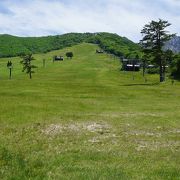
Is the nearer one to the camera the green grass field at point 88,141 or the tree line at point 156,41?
the green grass field at point 88,141

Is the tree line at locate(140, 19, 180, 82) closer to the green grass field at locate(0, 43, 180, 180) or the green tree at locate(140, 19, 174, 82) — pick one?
the green tree at locate(140, 19, 174, 82)

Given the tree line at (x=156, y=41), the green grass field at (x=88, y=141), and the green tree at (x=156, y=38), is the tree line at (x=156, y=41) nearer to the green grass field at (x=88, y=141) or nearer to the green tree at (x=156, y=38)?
the green tree at (x=156, y=38)

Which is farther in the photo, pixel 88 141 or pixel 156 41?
pixel 156 41

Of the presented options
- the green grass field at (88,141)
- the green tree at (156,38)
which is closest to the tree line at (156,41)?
the green tree at (156,38)

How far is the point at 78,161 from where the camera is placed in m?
22.8

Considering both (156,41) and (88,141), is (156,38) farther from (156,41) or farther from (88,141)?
(88,141)

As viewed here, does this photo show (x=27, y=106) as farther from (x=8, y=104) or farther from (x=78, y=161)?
(x=78, y=161)

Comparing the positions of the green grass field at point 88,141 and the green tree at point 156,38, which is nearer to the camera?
the green grass field at point 88,141

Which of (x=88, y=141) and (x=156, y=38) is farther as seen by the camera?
(x=156, y=38)

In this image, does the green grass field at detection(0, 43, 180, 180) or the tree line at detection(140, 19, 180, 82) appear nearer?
the green grass field at detection(0, 43, 180, 180)

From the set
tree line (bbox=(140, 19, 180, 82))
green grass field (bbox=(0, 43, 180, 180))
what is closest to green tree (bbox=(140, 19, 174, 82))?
tree line (bbox=(140, 19, 180, 82))

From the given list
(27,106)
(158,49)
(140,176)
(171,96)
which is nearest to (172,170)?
(140,176)

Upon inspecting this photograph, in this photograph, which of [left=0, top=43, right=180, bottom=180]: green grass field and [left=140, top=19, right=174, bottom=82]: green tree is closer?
[left=0, top=43, right=180, bottom=180]: green grass field

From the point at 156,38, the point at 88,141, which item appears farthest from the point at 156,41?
the point at 88,141
